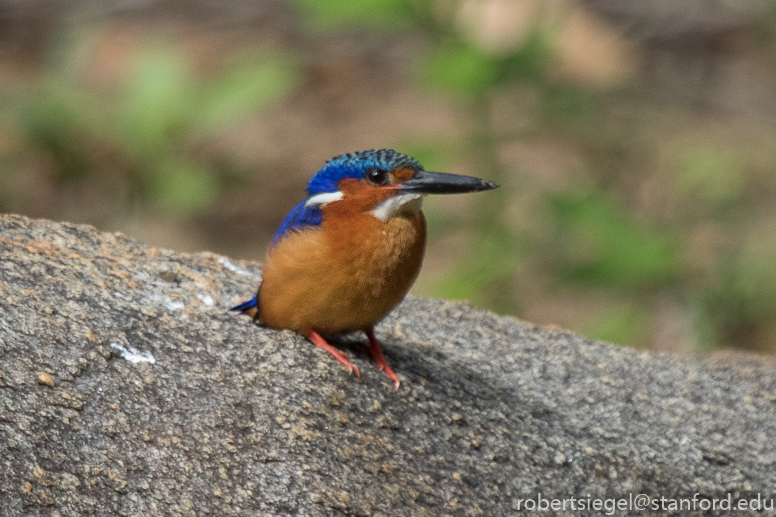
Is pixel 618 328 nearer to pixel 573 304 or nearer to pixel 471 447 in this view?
pixel 573 304

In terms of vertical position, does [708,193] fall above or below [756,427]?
above

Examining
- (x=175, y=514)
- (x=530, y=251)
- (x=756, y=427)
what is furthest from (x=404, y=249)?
(x=530, y=251)

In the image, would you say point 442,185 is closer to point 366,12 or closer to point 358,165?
point 358,165

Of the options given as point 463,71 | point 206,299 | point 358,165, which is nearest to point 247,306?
point 206,299

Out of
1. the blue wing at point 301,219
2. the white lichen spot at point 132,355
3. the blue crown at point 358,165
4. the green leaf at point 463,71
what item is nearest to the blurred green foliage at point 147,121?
the green leaf at point 463,71

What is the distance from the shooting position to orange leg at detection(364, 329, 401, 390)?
119 inches

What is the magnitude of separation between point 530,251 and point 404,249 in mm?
2821

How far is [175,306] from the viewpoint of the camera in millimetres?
3172

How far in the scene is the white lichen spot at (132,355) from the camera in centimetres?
276

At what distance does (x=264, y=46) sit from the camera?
31.4ft

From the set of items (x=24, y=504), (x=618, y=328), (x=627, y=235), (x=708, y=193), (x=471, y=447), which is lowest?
(x=24, y=504)

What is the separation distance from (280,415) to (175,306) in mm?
677

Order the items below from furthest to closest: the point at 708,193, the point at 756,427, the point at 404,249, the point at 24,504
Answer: the point at 708,193
the point at 756,427
the point at 404,249
the point at 24,504

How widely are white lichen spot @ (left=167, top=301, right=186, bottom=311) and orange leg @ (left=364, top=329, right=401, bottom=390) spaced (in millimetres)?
663
